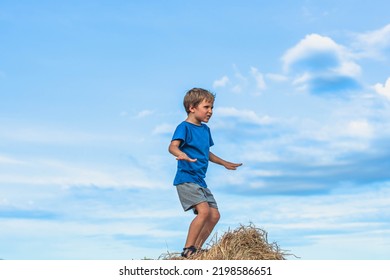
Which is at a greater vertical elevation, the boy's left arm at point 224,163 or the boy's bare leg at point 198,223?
the boy's left arm at point 224,163

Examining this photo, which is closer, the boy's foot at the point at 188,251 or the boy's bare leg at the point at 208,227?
the boy's foot at the point at 188,251

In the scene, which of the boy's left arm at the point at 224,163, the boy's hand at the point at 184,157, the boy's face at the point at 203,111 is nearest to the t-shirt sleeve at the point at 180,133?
the boy's face at the point at 203,111

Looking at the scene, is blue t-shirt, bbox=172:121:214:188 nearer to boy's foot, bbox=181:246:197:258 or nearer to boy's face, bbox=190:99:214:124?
boy's face, bbox=190:99:214:124

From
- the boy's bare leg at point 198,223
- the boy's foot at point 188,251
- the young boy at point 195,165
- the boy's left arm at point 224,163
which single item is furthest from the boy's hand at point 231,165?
the boy's foot at point 188,251

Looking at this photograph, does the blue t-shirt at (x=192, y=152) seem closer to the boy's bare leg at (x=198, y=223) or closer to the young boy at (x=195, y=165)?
the young boy at (x=195, y=165)

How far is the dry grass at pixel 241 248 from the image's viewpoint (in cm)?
747

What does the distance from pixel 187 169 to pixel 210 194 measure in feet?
1.44

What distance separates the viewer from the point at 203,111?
27.0 ft

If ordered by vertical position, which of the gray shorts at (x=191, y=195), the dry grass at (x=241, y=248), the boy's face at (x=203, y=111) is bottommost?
the dry grass at (x=241, y=248)

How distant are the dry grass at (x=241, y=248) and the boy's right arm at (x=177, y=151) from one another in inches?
39.9
